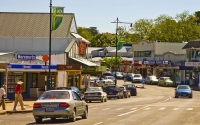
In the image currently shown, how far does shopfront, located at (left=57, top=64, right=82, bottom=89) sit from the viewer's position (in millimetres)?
53172

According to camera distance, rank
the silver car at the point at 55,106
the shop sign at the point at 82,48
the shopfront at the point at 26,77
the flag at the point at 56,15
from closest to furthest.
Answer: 1. the silver car at the point at 55,106
2. the flag at the point at 56,15
3. the shopfront at the point at 26,77
4. the shop sign at the point at 82,48

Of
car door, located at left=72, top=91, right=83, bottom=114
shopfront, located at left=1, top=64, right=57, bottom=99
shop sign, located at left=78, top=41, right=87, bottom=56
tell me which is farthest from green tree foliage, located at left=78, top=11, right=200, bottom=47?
car door, located at left=72, top=91, right=83, bottom=114

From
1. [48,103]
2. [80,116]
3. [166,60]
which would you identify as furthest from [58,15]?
[166,60]

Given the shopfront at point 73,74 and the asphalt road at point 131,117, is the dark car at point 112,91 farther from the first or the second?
the asphalt road at point 131,117

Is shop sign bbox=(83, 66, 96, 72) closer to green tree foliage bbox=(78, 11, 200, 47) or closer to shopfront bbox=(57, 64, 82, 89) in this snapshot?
shopfront bbox=(57, 64, 82, 89)

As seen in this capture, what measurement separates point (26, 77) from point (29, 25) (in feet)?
53.4

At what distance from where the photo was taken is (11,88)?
49219mm

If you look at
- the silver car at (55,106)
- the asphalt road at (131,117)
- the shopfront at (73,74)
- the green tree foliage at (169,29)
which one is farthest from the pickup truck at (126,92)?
the green tree foliage at (169,29)

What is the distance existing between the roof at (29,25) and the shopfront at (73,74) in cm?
588

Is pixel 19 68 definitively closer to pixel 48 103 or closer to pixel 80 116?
pixel 80 116

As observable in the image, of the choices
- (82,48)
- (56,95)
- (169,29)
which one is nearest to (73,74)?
(82,48)

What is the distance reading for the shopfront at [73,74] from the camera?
53172 mm

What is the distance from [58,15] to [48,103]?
957 inches

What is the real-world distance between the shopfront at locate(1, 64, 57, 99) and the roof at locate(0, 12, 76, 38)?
13271mm
